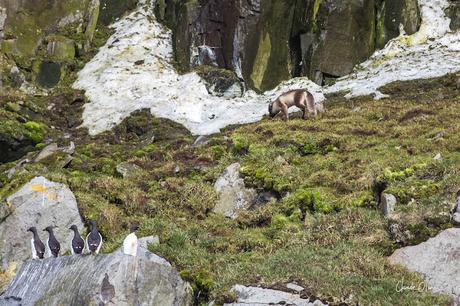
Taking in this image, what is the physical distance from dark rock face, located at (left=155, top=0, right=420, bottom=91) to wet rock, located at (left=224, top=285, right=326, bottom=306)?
25328 mm

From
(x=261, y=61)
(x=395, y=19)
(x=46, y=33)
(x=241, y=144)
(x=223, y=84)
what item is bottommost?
(x=241, y=144)

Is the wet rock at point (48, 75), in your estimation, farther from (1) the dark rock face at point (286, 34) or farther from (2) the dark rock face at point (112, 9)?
(1) the dark rock face at point (286, 34)

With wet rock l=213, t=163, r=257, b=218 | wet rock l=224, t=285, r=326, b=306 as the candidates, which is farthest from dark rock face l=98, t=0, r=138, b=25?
wet rock l=224, t=285, r=326, b=306

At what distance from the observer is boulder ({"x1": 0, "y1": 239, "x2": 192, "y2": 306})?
10406 mm

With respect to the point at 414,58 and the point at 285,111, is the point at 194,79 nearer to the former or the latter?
the point at 285,111

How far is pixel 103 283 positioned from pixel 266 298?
9.36 feet

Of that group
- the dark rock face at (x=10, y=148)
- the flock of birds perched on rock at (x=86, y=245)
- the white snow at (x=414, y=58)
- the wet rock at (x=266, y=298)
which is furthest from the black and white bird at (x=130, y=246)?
the white snow at (x=414, y=58)

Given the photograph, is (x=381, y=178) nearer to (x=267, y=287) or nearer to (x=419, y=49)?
(x=267, y=287)

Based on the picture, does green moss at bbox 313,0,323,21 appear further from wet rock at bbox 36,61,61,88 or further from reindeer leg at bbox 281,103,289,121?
wet rock at bbox 36,61,61,88

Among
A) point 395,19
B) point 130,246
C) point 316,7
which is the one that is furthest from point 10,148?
point 395,19

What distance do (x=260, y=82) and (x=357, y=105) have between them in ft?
31.5

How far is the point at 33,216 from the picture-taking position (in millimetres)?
15484

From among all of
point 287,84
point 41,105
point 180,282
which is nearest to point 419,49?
point 287,84

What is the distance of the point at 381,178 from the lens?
49.3ft
